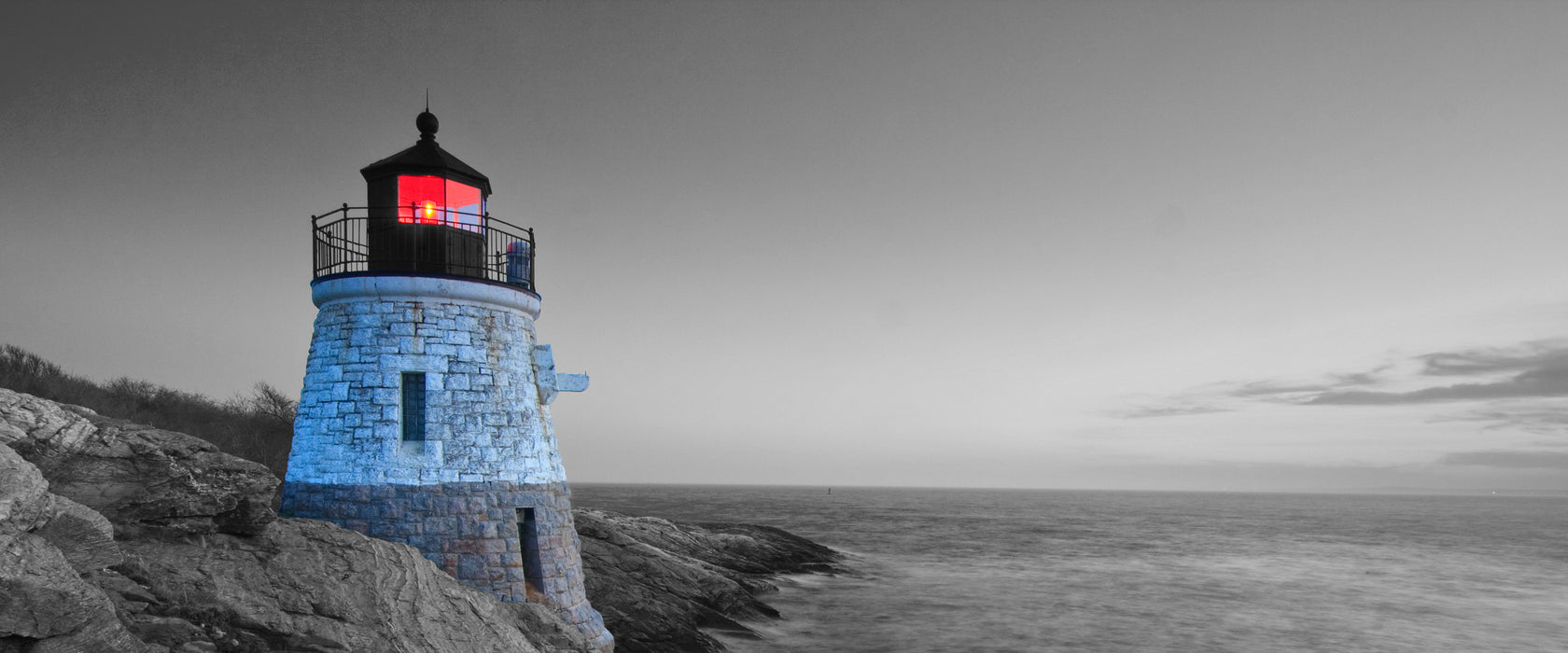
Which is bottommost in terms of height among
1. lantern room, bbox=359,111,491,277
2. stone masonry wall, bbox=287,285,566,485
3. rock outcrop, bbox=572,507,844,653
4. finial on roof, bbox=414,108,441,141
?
rock outcrop, bbox=572,507,844,653

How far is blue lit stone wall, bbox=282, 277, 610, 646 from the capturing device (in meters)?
10.4

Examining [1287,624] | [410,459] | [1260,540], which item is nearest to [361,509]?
[410,459]

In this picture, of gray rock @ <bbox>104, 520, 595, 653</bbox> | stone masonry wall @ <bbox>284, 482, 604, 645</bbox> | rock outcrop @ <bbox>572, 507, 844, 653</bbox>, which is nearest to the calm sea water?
rock outcrop @ <bbox>572, 507, 844, 653</bbox>

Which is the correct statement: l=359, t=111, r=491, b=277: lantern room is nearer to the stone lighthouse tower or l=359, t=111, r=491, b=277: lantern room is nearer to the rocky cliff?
the stone lighthouse tower

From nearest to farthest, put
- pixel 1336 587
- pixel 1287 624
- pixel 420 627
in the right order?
pixel 420 627, pixel 1287 624, pixel 1336 587

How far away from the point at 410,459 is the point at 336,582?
2480 mm

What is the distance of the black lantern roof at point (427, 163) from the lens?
11.3 m

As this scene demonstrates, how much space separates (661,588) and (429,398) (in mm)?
11411

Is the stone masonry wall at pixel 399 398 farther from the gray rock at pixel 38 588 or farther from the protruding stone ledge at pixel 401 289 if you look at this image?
the gray rock at pixel 38 588

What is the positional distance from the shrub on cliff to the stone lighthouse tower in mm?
10902

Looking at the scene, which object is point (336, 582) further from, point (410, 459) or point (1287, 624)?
point (1287, 624)

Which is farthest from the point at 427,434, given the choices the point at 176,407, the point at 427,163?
the point at 176,407

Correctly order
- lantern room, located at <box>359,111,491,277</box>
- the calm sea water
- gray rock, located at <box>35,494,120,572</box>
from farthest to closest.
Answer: the calm sea water, lantern room, located at <box>359,111,491,277</box>, gray rock, located at <box>35,494,120,572</box>

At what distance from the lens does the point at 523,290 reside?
12.0 m
